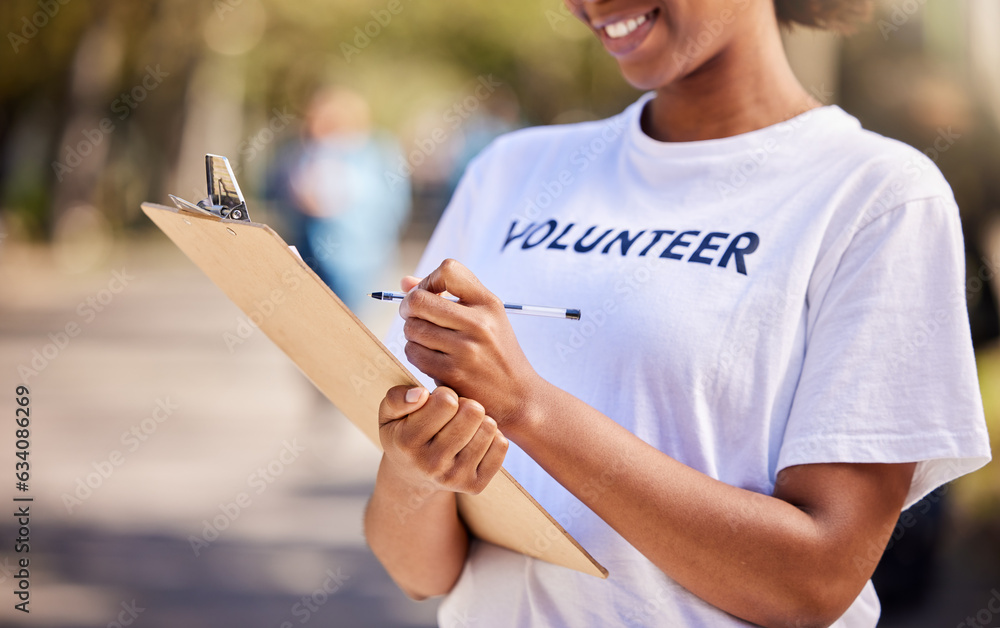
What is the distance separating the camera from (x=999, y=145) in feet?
15.2

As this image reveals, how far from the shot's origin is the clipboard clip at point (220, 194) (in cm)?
120

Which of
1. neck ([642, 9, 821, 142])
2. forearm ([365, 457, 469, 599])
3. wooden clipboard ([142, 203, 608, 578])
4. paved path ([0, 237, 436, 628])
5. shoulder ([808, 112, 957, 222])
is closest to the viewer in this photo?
wooden clipboard ([142, 203, 608, 578])

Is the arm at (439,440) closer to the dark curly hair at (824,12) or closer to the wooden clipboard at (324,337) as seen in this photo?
the wooden clipboard at (324,337)

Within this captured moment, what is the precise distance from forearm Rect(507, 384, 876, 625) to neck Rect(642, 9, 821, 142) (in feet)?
2.17

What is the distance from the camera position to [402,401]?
122 centimetres

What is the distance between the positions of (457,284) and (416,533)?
562mm

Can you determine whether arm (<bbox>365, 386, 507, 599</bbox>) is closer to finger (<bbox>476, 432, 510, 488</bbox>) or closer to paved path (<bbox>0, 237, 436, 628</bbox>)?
finger (<bbox>476, 432, 510, 488</bbox>)

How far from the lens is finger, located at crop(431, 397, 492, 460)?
1.22 m

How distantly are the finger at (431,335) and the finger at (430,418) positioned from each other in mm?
53

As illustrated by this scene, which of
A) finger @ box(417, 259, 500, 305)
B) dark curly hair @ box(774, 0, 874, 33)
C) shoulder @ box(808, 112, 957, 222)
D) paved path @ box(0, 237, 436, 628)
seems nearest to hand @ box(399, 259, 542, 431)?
finger @ box(417, 259, 500, 305)

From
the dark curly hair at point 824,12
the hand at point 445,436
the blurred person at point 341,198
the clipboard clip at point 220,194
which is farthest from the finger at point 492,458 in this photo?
the blurred person at point 341,198

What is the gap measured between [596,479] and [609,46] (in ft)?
2.61

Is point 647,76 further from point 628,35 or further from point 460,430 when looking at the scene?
point 460,430

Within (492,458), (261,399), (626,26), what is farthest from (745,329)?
(261,399)
